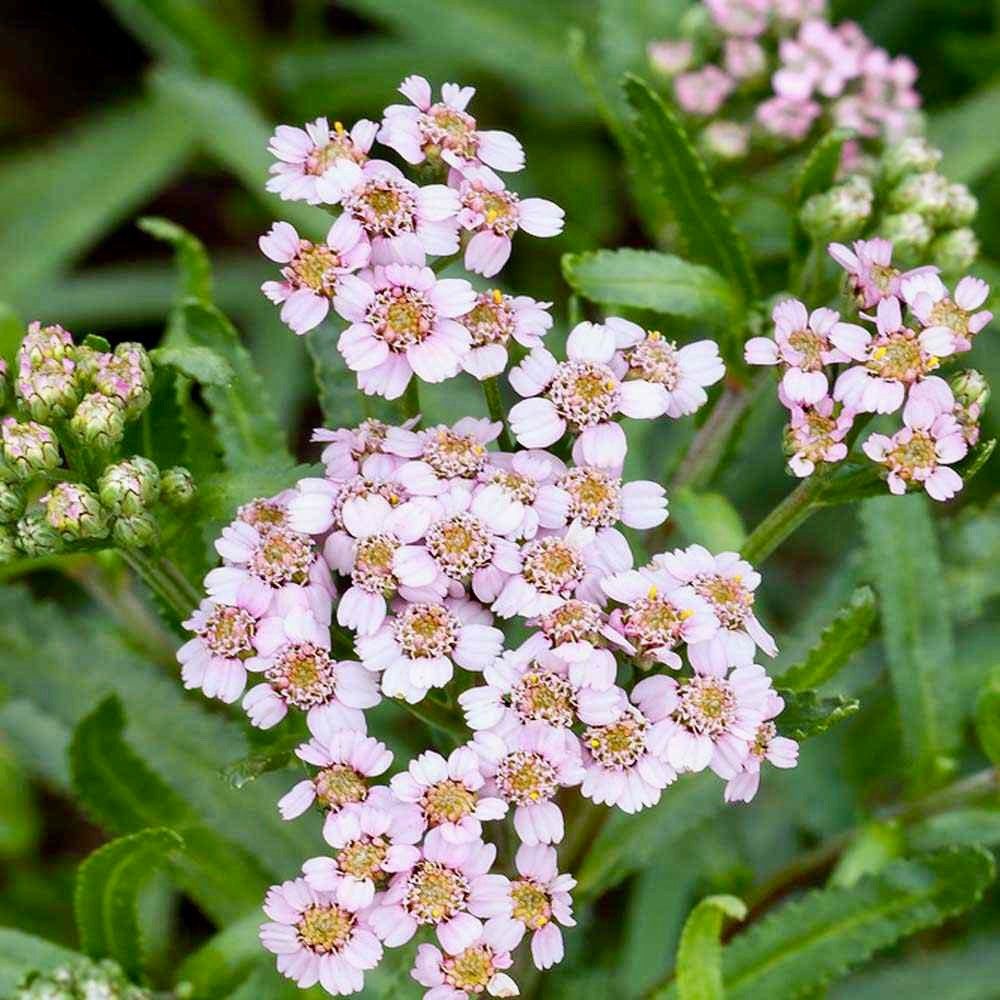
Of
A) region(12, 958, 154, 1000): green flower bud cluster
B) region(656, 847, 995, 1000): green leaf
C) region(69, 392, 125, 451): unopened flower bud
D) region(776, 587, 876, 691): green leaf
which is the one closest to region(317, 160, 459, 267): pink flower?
region(69, 392, 125, 451): unopened flower bud

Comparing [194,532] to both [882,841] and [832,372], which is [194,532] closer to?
[832,372]

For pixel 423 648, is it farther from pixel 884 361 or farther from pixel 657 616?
pixel 884 361

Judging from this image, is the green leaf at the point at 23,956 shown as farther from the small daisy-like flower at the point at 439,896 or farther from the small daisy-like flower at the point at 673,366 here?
the small daisy-like flower at the point at 673,366

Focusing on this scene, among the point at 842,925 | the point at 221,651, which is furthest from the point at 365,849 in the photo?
the point at 842,925

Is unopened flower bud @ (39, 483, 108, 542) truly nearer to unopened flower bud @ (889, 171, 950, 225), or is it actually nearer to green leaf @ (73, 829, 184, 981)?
green leaf @ (73, 829, 184, 981)

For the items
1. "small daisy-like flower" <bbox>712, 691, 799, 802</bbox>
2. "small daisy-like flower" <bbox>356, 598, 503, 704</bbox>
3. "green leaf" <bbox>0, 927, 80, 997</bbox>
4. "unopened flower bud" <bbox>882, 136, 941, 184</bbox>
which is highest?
"unopened flower bud" <bbox>882, 136, 941, 184</bbox>

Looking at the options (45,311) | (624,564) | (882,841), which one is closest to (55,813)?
(45,311)

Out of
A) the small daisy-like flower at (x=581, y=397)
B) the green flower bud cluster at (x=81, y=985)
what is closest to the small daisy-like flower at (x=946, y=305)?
the small daisy-like flower at (x=581, y=397)
